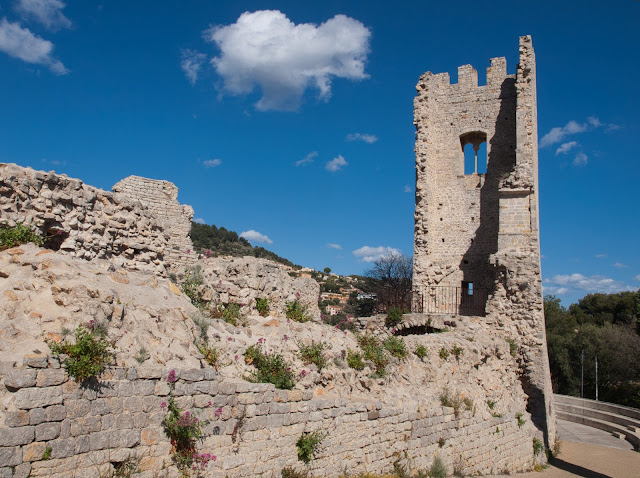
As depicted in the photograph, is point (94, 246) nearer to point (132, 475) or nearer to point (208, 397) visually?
point (208, 397)

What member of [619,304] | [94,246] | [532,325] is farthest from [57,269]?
[619,304]

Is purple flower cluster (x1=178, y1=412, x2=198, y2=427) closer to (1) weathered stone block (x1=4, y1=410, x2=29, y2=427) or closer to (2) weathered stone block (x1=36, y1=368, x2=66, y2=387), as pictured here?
(2) weathered stone block (x1=36, y1=368, x2=66, y2=387)

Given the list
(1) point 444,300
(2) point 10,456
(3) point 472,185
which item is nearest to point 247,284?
(2) point 10,456

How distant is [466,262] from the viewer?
18453 mm

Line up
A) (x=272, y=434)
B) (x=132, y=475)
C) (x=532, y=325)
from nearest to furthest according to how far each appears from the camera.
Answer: (x=132, y=475)
(x=272, y=434)
(x=532, y=325)

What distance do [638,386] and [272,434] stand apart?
2833 centimetres

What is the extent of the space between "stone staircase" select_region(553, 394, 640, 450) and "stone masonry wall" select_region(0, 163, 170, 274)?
58.4ft

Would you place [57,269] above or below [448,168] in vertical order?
below

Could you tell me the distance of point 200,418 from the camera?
565cm

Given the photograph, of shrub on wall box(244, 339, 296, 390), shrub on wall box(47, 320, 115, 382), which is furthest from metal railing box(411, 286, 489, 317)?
shrub on wall box(47, 320, 115, 382)

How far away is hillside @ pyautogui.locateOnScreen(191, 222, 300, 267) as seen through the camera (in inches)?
1385

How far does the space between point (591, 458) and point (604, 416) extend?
8.03 metres

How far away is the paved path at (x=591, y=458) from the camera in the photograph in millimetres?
13352

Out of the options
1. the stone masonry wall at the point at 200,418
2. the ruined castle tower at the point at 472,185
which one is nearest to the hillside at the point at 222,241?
the ruined castle tower at the point at 472,185
